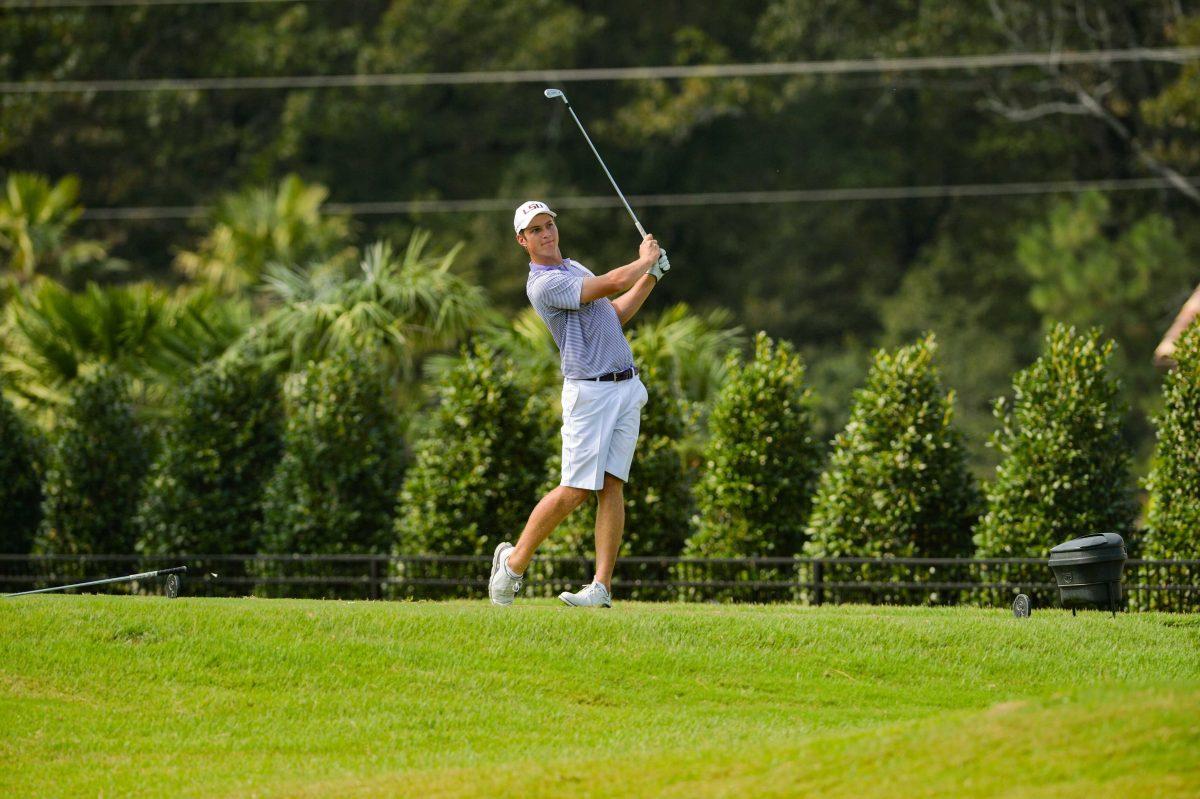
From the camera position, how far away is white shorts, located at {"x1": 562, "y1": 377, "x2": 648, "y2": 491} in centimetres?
969

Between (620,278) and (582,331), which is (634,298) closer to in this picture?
(582,331)

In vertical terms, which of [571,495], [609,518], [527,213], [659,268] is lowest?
[609,518]

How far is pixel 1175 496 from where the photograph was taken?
40.9 feet

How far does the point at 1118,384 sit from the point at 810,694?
5.07m

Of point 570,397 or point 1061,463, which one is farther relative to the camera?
point 1061,463

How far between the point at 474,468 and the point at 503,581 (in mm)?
4219

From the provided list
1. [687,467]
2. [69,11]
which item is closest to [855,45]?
[69,11]

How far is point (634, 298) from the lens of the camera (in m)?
9.99

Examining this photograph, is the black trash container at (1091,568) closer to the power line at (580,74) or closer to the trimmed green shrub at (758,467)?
the trimmed green shrub at (758,467)

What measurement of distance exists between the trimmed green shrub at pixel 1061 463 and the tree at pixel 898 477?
406mm

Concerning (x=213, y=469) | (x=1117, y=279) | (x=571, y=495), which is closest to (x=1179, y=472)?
(x=571, y=495)

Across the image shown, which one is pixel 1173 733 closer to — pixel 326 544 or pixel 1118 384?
pixel 1118 384

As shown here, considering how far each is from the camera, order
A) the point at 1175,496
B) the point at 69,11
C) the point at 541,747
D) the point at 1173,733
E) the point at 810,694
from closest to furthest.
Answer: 1. the point at 1173,733
2. the point at 541,747
3. the point at 810,694
4. the point at 1175,496
5. the point at 69,11

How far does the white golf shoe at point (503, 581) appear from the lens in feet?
32.8
